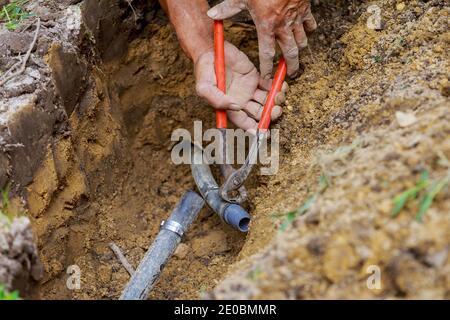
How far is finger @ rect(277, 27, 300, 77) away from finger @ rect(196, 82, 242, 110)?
0.93 ft

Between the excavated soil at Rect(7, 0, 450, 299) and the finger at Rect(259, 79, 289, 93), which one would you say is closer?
the excavated soil at Rect(7, 0, 450, 299)

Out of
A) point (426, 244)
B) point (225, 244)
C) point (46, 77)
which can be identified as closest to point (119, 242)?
point (225, 244)

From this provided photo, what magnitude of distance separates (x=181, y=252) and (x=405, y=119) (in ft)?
3.94

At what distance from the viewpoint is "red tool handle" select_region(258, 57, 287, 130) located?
244 cm

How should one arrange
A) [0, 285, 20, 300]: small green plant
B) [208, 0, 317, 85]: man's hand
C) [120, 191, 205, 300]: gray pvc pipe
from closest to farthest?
[0, 285, 20, 300]: small green plant
[120, 191, 205, 300]: gray pvc pipe
[208, 0, 317, 85]: man's hand

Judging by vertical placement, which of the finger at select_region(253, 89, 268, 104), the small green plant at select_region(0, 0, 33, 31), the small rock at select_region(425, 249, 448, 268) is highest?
the small green plant at select_region(0, 0, 33, 31)

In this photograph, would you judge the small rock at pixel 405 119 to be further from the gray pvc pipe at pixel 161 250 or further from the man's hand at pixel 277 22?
the gray pvc pipe at pixel 161 250

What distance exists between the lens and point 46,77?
2309 mm

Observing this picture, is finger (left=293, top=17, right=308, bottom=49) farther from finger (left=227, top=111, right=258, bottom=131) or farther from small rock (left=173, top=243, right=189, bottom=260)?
small rock (left=173, top=243, right=189, bottom=260)

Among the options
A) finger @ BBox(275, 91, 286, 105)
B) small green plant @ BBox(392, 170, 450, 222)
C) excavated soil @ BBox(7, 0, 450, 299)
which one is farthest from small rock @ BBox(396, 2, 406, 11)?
small green plant @ BBox(392, 170, 450, 222)

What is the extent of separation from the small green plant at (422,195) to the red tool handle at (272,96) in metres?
1.03

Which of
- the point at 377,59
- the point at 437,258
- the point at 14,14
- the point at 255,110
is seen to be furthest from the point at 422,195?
the point at 14,14

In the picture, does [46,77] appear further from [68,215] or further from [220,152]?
[220,152]
